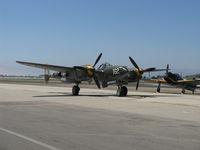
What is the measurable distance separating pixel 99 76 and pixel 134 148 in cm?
2037

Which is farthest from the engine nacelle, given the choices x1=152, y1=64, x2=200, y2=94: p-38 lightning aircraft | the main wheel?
x1=152, y1=64, x2=200, y2=94: p-38 lightning aircraft

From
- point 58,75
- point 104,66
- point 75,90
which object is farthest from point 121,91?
point 58,75

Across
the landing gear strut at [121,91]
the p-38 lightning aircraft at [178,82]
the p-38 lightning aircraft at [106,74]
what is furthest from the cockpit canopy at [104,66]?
the p-38 lightning aircraft at [178,82]

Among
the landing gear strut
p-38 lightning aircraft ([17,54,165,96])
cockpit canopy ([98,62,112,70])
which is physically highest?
cockpit canopy ([98,62,112,70])

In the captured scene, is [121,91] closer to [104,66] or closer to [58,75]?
[104,66]

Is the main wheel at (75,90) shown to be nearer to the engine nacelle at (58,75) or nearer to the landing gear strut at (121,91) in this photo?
the engine nacelle at (58,75)

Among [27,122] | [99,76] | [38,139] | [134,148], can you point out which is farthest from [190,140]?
[99,76]

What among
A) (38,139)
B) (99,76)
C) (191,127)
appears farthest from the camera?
(99,76)

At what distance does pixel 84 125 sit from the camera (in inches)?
400

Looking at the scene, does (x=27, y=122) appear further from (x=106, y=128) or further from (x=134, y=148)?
(x=134, y=148)

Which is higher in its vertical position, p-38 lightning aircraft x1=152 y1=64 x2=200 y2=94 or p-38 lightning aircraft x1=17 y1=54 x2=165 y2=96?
p-38 lightning aircraft x1=17 y1=54 x2=165 y2=96

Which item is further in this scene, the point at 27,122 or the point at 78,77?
the point at 78,77

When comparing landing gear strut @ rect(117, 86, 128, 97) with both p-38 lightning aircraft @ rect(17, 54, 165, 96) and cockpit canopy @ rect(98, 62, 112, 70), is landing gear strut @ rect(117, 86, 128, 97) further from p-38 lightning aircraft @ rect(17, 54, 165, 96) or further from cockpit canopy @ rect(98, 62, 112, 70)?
cockpit canopy @ rect(98, 62, 112, 70)

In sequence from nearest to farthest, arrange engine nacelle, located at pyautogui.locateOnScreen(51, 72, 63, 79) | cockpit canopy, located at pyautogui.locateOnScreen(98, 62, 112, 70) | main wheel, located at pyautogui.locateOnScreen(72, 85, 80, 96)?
cockpit canopy, located at pyautogui.locateOnScreen(98, 62, 112, 70), main wheel, located at pyautogui.locateOnScreen(72, 85, 80, 96), engine nacelle, located at pyautogui.locateOnScreen(51, 72, 63, 79)
